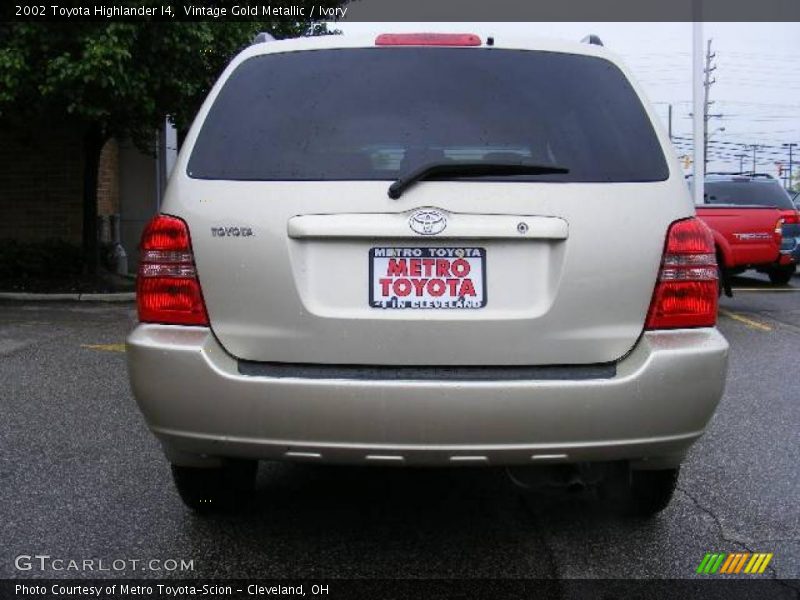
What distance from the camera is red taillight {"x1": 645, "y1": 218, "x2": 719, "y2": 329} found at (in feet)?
9.58

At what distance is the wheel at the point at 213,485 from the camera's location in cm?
348

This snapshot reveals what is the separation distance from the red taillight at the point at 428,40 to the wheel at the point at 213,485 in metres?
1.62

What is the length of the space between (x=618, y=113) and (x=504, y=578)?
5.31ft

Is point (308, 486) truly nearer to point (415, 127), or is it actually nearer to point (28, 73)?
point (415, 127)

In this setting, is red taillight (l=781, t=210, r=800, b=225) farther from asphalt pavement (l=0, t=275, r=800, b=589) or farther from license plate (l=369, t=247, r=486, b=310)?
license plate (l=369, t=247, r=486, b=310)

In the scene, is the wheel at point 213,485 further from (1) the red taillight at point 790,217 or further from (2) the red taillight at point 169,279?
(1) the red taillight at point 790,217

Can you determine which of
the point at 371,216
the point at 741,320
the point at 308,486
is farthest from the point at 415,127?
the point at 741,320

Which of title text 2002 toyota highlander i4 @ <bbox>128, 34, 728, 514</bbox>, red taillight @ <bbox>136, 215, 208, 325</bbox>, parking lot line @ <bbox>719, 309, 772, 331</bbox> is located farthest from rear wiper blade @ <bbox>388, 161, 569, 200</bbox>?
parking lot line @ <bbox>719, 309, 772, 331</bbox>

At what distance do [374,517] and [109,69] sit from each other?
8.63m

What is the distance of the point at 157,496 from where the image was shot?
3951mm

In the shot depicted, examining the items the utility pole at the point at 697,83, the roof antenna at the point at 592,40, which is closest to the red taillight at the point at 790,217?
the utility pole at the point at 697,83

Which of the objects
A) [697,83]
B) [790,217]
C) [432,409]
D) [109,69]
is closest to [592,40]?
[432,409]

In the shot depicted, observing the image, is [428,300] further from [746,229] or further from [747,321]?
[746,229]

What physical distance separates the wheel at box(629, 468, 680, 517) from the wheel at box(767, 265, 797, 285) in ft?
36.7
